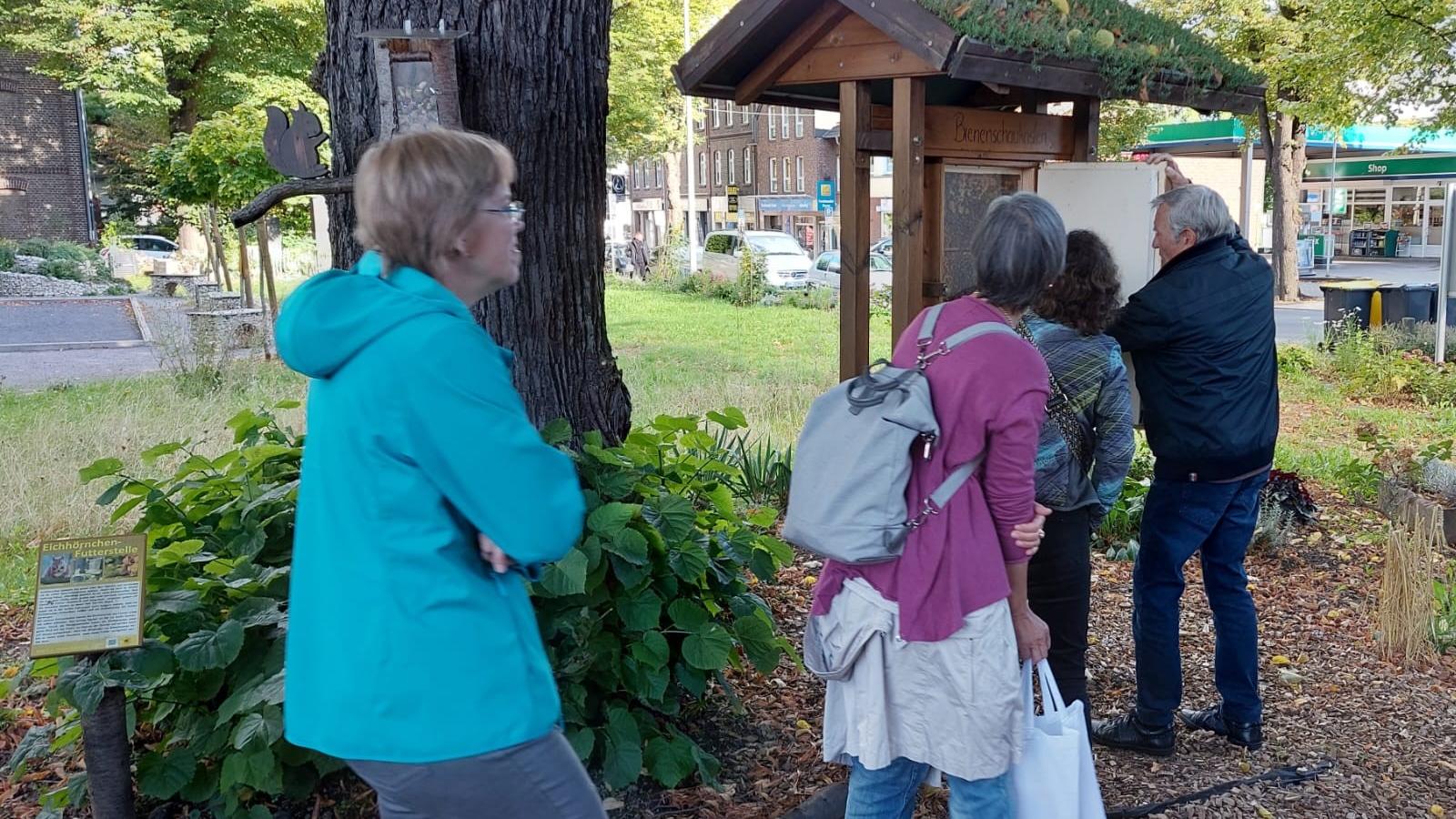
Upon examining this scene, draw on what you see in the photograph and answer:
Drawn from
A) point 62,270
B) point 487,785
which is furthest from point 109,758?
point 62,270

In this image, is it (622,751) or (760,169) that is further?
(760,169)

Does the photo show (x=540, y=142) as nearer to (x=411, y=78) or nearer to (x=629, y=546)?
(x=411, y=78)

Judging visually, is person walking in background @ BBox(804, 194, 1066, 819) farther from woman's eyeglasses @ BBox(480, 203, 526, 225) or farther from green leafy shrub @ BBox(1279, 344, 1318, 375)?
green leafy shrub @ BBox(1279, 344, 1318, 375)

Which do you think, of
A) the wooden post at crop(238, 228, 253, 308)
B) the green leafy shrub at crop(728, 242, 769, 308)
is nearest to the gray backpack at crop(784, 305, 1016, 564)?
the wooden post at crop(238, 228, 253, 308)

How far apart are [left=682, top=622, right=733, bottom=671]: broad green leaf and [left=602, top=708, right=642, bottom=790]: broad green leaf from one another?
25cm

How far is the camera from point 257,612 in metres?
3.05

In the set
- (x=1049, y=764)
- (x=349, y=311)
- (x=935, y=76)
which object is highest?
(x=935, y=76)

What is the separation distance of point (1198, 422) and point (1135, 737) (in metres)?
1.12

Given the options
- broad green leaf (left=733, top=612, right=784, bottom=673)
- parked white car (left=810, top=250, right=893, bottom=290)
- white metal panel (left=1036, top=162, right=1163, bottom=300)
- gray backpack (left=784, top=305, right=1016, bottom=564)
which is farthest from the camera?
parked white car (left=810, top=250, right=893, bottom=290)

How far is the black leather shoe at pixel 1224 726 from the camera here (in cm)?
389

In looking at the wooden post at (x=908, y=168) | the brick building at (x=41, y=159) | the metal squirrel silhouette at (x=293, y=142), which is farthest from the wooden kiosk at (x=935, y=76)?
the brick building at (x=41, y=159)

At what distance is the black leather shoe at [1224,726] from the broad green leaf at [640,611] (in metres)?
2.08

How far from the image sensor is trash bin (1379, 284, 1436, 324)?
1407 cm

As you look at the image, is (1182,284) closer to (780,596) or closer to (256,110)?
(780,596)
